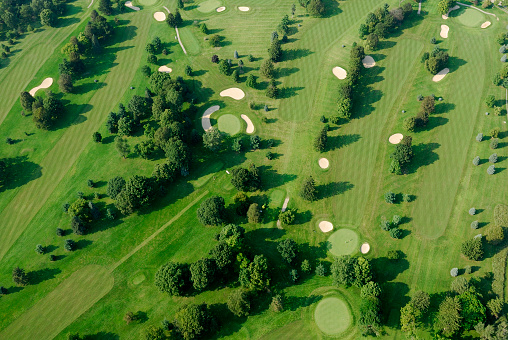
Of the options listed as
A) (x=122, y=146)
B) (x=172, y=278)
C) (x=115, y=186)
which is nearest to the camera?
(x=172, y=278)

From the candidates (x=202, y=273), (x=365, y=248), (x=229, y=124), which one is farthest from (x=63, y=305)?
(x=365, y=248)

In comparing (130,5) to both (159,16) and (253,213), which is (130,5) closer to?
(159,16)

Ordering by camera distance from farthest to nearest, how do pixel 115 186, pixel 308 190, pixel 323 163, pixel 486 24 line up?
pixel 486 24 → pixel 323 163 → pixel 115 186 → pixel 308 190

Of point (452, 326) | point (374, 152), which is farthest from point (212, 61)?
point (452, 326)

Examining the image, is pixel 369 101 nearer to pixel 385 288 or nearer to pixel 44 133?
pixel 385 288

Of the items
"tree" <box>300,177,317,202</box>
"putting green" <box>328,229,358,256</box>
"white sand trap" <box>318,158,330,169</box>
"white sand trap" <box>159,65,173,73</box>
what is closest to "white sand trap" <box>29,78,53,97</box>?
"white sand trap" <box>159,65,173,73</box>

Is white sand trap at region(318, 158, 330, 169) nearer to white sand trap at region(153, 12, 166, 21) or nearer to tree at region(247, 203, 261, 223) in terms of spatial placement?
tree at region(247, 203, 261, 223)

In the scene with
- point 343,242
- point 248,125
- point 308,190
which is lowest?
point 343,242

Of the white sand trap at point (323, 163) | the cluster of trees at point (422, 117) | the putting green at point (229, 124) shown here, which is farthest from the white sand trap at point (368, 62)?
the putting green at point (229, 124)

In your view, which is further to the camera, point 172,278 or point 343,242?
point 343,242

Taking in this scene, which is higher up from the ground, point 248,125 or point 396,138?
point 248,125
